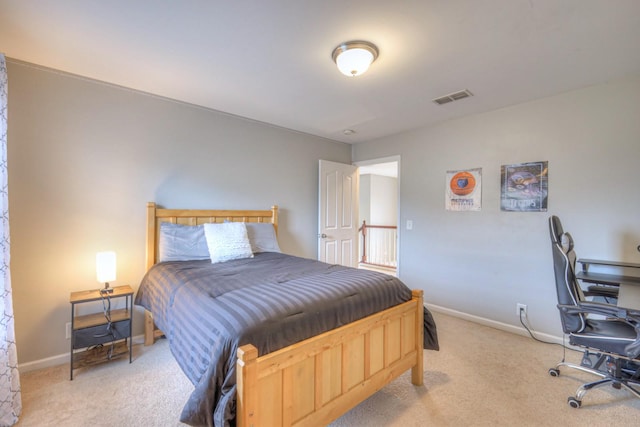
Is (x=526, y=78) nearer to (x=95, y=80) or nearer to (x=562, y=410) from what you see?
(x=562, y=410)

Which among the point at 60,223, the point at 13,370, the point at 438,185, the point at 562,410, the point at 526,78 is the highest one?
the point at 526,78

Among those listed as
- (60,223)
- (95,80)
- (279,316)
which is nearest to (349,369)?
(279,316)

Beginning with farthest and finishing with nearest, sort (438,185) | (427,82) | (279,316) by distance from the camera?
1. (438,185)
2. (427,82)
3. (279,316)

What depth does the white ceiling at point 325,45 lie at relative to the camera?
1609 mm

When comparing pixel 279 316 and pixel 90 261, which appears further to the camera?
pixel 90 261

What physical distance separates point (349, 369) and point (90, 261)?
243 cm

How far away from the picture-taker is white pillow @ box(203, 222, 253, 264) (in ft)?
8.73

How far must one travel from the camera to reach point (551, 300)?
279 centimetres

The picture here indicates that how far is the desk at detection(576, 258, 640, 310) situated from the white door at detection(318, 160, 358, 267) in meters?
2.80

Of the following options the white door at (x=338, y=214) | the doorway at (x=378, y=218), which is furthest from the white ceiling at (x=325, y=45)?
the doorway at (x=378, y=218)

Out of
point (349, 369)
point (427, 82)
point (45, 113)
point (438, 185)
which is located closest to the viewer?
point (349, 369)

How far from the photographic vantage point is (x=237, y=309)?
1.40 m

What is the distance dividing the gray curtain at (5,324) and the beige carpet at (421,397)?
0.10 metres

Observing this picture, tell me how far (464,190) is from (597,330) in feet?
6.16
